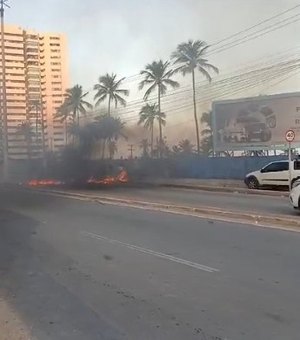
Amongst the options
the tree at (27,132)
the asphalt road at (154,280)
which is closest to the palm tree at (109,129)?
the tree at (27,132)

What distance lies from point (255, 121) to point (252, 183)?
10171 millimetres

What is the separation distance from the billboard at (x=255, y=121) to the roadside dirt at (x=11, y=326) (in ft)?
101

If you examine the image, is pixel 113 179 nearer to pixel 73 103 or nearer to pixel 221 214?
pixel 221 214

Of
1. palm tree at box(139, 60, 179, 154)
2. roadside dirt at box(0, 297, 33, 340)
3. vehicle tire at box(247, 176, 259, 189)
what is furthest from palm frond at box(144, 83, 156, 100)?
roadside dirt at box(0, 297, 33, 340)

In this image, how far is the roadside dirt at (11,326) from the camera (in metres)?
4.69

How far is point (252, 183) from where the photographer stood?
27453mm

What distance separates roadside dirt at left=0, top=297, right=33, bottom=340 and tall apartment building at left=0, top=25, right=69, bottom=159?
50.8 m

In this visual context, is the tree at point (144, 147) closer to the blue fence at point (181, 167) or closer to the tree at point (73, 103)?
the blue fence at point (181, 167)

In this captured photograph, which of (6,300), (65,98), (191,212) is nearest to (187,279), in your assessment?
(6,300)

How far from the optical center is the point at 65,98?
226 feet

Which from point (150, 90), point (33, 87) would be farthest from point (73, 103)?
point (150, 90)

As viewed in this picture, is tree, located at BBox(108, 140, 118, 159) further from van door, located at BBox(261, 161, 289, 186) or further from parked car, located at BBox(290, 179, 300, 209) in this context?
parked car, located at BBox(290, 179, 300, 209)

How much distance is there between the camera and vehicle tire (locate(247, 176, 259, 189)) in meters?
27.2

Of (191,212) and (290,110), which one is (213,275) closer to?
(191,212)
